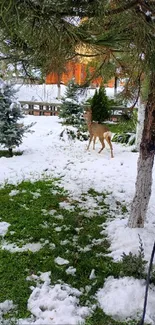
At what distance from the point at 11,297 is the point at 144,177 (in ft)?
5.80

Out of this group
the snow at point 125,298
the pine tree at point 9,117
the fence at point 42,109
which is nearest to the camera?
the snow at point 125,298

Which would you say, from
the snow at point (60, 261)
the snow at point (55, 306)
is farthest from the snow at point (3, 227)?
the snow at point (55, 306)

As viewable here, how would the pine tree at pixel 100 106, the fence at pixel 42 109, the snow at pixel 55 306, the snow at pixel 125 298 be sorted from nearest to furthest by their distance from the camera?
1. the snow at pixel 55 306
2. the snow at pixel 125 298
3. the pine tree at pixel 100 106
4. the fence at pixel 42 109

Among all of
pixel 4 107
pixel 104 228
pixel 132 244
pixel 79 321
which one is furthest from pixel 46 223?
pixel 4 107

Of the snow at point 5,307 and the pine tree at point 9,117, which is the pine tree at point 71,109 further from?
the snow at point 5,307

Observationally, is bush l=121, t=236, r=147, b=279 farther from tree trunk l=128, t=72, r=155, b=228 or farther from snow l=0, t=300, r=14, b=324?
snow l=0, t=300, r=14, b=324

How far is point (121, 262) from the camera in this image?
2.75 meters

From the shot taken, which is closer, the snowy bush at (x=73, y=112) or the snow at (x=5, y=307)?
the snow at (x=5, y=307)

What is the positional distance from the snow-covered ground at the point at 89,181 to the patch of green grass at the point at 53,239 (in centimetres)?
9

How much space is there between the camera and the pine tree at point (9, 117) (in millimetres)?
6176

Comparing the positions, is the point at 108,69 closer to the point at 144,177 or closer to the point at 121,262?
the point at 144,177

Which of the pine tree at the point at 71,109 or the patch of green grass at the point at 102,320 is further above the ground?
the pine tree at the point at 71,109

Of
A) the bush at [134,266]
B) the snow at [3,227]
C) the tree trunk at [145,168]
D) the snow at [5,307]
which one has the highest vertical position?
the tree trunk at [145,168]

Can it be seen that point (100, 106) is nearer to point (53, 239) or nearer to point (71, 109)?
point (71, 109)
